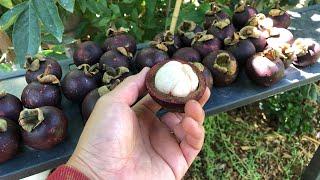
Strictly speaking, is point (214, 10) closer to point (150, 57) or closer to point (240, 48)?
point (240, 48)

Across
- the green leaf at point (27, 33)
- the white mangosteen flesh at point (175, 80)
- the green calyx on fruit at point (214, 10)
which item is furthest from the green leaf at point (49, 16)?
the green calyx on fruit at point (214, 10)

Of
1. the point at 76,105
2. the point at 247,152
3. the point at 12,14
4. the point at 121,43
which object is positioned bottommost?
the point at 247,152

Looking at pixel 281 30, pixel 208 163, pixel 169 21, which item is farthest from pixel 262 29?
pixel 208 163

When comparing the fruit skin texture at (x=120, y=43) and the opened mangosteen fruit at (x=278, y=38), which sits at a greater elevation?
the fruit skin texture at (x=120, y=43)

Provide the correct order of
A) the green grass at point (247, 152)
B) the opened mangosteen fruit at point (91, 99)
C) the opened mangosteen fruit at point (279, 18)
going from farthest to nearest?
the green grass at point (247, 152), the opened mangosteen fruit at point (279, 18), the opened mangosteen fruit at point (91, 99)

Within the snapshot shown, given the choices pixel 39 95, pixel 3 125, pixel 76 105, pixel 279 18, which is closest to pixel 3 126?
pixel 3 125

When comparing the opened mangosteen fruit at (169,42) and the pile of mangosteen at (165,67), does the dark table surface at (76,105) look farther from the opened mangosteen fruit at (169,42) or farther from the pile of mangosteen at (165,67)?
the opened mangosteen fruit at (169,42)
